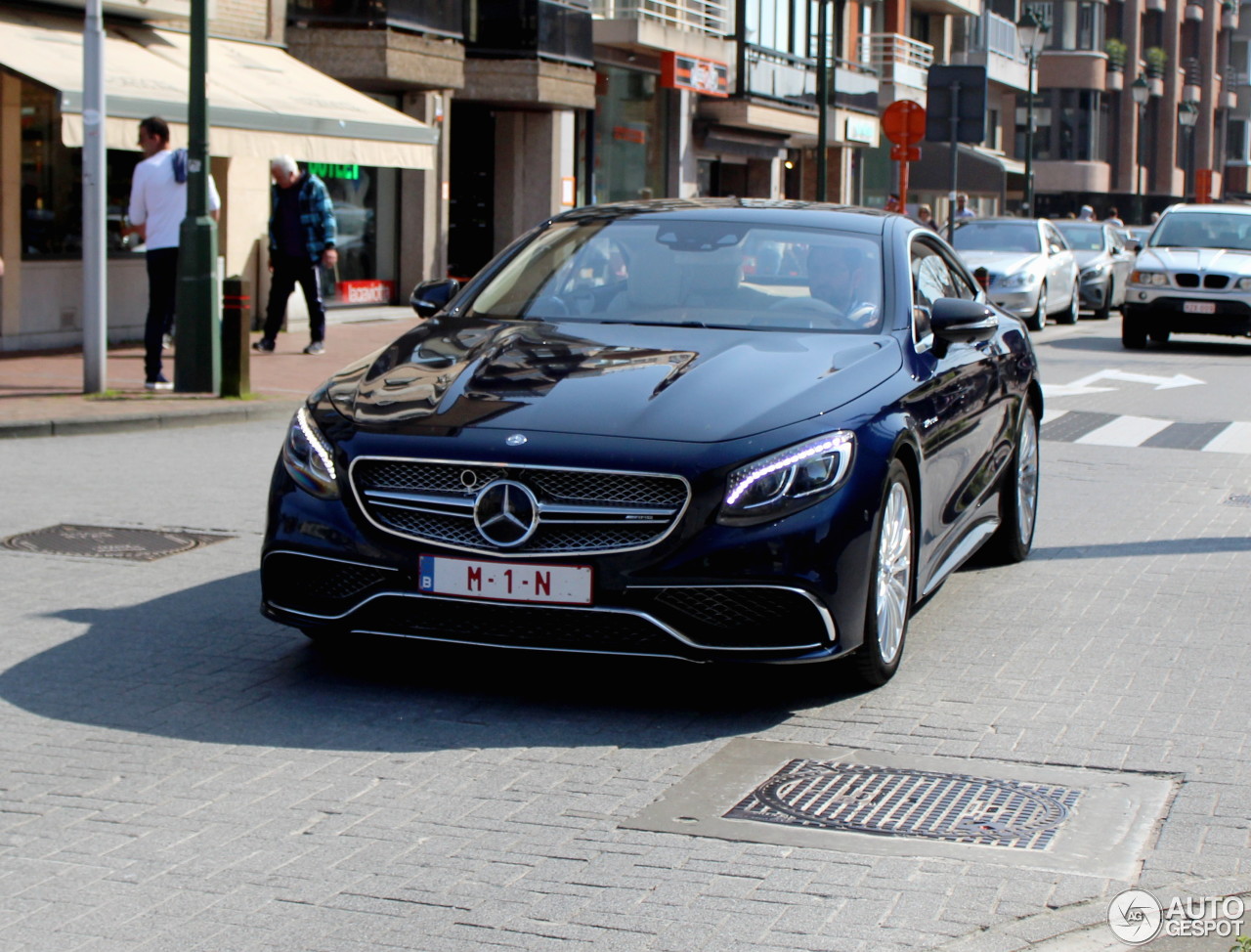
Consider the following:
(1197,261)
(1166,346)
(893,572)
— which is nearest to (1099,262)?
(1166,346)

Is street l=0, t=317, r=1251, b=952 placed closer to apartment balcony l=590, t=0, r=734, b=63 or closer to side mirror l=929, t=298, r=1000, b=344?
side mirror l=929, t=298, r=1000, b=344

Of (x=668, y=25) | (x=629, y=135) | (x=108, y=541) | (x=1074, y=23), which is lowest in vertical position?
(x=108, y=541)

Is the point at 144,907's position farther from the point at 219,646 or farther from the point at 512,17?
the point at 512,17

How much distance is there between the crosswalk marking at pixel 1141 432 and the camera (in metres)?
13.7

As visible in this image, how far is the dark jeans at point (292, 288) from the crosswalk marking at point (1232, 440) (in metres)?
8.52

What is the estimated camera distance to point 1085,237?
31.9m

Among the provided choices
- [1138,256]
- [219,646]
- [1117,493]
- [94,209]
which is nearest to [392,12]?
[1138,256]

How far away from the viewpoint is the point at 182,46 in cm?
2095

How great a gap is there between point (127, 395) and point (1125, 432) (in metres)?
7.45

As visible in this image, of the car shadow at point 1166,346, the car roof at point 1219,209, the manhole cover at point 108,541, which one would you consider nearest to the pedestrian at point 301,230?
the car shadow at point 1166,346

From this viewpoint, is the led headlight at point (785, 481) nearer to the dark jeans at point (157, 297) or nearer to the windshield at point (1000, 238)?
the dark jeans at point (157, 297)

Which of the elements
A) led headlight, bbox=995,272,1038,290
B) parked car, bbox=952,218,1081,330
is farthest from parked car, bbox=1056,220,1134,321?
led headlight, bbox=995,272,1038,290

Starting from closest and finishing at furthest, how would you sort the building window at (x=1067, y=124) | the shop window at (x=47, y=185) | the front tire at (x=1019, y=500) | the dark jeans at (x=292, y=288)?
the front tire at (x=1019, y=500) < the dark jeans at (x=292, y=288) < the shop window at (x=47, y=185) < the building window at (x=1067, y=124)

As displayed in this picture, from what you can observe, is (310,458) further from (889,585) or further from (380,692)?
(889,585)
